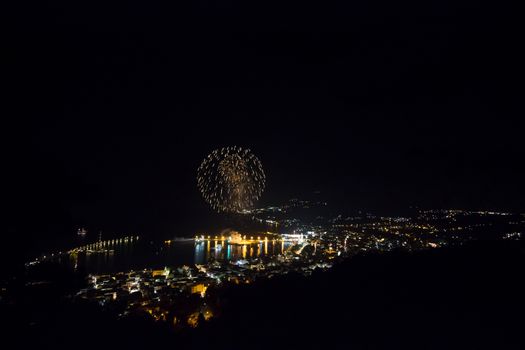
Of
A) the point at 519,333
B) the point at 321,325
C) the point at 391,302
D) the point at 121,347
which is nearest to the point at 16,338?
the point at 121,347

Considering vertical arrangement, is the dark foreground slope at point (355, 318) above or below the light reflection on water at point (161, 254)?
above

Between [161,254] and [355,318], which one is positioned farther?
[161,254]

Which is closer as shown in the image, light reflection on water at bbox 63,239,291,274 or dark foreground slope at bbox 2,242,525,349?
dark foreground slope at bbox 2,242,525,349

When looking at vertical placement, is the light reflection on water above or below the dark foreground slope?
below

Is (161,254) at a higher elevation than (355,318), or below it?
below

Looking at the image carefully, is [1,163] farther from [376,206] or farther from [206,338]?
[376,206]
